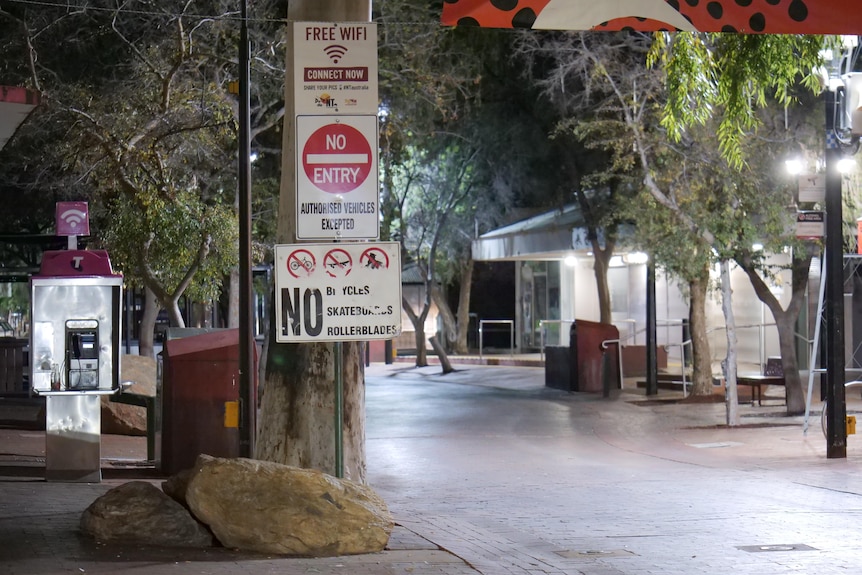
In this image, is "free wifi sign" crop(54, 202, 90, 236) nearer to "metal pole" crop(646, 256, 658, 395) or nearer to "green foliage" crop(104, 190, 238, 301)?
"green foliage" crop(104, 190, 238, 301)

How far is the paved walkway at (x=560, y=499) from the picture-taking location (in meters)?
7.57

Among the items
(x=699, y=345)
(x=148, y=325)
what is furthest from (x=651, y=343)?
(x=148, y=325)

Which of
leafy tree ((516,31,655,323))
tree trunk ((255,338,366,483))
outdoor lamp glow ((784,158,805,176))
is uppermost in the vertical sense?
leafy tree ((516,31,655,323))

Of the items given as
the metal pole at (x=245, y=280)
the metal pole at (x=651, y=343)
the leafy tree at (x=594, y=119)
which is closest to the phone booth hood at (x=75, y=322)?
the metal pole at (x=245, y=280)

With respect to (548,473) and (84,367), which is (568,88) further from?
(84,367)

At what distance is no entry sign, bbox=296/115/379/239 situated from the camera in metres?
7.27

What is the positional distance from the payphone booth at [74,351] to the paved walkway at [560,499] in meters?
0.40

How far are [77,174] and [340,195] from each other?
1289 cm

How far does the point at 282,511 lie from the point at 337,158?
242 cm

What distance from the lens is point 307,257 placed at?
7250mm

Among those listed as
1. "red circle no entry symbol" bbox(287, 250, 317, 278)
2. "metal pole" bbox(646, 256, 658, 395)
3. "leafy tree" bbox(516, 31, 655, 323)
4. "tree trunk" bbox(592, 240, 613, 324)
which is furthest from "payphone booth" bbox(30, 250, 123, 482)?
"tree trunk" bbox(592, 240, 613, 324)

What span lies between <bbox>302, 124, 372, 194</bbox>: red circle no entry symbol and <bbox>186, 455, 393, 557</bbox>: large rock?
2.06m

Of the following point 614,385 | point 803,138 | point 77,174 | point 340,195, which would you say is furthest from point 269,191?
point 340,195

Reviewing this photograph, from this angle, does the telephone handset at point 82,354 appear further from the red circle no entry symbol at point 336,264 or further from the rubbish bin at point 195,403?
the red circle no entry symbol at point 336,264
